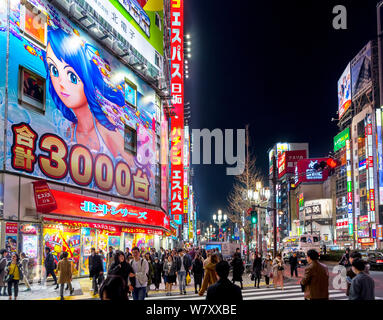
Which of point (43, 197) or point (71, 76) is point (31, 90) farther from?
point (43, 197)

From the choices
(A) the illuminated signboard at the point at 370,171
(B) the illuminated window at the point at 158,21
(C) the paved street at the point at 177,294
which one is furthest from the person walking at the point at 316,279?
(A) the illuminated signboard at the point at 370,171

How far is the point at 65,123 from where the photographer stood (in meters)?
25.1

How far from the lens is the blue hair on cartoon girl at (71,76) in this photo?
24.2 metres

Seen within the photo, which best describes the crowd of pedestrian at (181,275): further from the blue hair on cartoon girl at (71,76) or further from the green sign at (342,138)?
the green sign at (342,138)

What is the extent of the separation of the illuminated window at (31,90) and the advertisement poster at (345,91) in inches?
3535

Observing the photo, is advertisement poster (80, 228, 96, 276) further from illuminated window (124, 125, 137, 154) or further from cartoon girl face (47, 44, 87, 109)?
illuminated window (124, 125, 137, 154)

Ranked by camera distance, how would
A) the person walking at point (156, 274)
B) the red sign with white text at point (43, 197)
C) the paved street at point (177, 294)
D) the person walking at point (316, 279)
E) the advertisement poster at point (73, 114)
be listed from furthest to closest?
the person walking at point (156, 274) < the advertisement poster at point (73, 114) < the red sign with white text at point (43, 197) < the paved street at point (177, 294) < the person walking at point (316, 279)

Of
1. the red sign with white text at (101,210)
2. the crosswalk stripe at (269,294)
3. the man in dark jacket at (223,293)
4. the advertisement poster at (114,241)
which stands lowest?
the crosswalk stripe at (269,294)

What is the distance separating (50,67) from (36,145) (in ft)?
14.2

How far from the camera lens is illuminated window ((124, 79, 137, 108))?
35391 millimetres

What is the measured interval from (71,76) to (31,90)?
421 cm
